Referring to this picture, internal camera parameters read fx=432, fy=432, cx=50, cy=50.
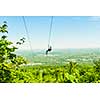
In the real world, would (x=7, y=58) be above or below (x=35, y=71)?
above
